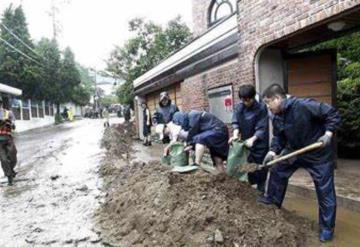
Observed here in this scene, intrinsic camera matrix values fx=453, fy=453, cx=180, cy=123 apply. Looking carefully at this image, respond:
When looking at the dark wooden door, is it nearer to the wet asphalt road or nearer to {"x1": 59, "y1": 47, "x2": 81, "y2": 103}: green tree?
the wet asphalt road

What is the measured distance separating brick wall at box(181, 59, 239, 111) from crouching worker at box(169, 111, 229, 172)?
2530 millimetres

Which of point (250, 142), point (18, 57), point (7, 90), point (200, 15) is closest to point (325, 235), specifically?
point (250, 142)

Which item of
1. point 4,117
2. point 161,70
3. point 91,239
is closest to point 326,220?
point 91,239

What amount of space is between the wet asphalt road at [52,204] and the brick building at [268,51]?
3359 millimetres

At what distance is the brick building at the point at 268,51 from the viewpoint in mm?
6633

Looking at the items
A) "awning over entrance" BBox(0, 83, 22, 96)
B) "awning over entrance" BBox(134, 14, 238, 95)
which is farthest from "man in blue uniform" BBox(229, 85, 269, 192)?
"awning over entrance" BBox(0, 83, 22, 96)

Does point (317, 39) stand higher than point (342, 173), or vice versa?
point (317, 39)

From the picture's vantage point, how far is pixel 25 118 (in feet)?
108

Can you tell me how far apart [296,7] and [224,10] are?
9885 millimetres

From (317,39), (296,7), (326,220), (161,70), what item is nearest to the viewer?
(326,220)

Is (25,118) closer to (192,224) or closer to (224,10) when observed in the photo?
(224,10)

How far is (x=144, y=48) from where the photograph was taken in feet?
90.6

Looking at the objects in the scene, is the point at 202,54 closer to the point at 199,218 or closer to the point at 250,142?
the point at 250,142

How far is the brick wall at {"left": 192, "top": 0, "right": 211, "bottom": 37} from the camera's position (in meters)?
17.2
